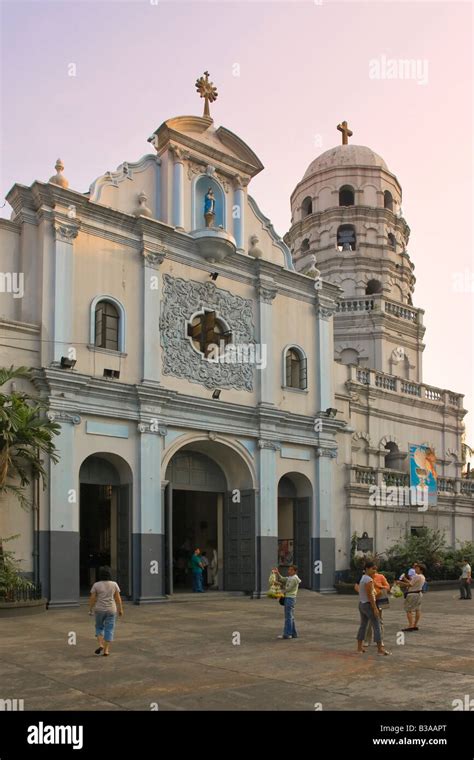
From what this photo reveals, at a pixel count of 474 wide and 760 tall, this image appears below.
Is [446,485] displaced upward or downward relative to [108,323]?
downward

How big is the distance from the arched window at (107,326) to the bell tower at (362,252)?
646 inches

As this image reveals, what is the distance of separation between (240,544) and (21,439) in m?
10.4

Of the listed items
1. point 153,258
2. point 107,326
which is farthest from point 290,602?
point 153,258

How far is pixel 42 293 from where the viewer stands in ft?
74.6

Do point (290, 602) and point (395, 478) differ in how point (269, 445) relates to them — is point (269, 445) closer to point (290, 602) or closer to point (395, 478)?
point (395, 478)

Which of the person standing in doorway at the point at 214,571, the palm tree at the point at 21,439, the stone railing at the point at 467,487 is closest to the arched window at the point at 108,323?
the palm tree at the point at 21,439

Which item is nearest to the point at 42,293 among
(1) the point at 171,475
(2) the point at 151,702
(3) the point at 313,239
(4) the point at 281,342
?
(1) the point at 171,475

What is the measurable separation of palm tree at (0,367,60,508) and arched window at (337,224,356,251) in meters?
24.4

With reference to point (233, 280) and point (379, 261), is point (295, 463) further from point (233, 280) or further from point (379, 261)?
point (379, 261)

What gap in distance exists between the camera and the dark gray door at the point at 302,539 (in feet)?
96.0

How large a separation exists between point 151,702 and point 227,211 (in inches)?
848

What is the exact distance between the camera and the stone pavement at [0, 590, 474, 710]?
9.84 m

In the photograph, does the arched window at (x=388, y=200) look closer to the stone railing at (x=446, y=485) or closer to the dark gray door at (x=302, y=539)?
the stone railing at (x=446, y=485)

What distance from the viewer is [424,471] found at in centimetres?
3512
